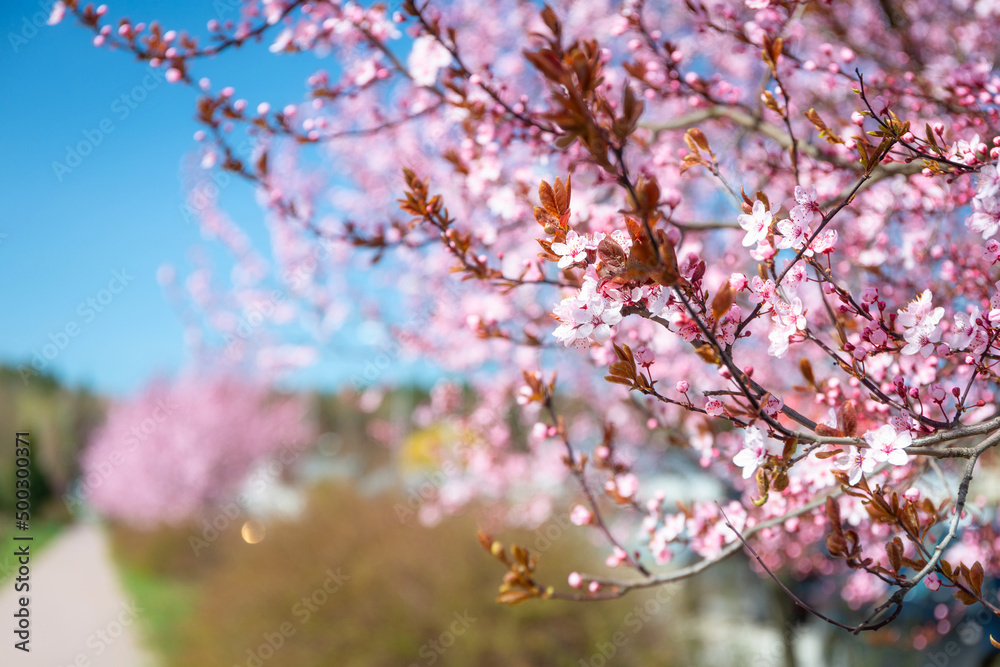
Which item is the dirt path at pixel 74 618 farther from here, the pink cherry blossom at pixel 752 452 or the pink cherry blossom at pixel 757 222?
the pink cherry blossom at pixel 757 222

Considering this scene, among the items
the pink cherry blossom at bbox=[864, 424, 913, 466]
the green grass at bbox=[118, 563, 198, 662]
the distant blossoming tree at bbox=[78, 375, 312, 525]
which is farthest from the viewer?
the distant blossoming tree at bbox=[78, 375, 312, 525]

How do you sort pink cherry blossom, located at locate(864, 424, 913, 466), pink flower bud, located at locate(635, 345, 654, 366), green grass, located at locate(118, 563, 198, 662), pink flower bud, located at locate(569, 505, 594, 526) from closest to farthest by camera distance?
pink cherry blossom, located at locate(864, 424, 913, 466) → pink flower bud, located at locate(635, 345, 654, 366) → pink flower bud, located at locate(569, 505, 594, 526) → green grass, located at locate(118, 563, 198, 662)

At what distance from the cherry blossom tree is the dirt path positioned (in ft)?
20.5

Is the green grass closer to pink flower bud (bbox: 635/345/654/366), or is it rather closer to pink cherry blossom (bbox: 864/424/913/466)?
pink flower bud (bbox: 635/345/654/366)

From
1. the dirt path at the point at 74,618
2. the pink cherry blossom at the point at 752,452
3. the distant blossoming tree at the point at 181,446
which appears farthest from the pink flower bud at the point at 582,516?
the distant blossoming tree at the point at 181,446

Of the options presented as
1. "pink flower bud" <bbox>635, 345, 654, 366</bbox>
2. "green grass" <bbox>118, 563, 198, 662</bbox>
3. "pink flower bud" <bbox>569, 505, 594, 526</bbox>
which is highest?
"pink flower bud" <bbox>635, 345, 654, 366</bbox>

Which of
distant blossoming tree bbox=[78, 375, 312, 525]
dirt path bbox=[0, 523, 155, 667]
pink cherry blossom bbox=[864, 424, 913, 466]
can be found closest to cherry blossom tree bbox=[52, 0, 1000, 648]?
pink cherry blossom bbox=[864, 424, 913, 466]

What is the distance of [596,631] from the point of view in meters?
5.09

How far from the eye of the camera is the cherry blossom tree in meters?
1.15

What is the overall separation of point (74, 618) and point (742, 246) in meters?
10.3

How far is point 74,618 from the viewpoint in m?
8.41

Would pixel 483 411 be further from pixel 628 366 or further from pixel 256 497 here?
pixel 256 497

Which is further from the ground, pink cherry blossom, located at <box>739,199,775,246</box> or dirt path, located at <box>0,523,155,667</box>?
pink cherry blossom, located at <box>739,199,775,246</box>

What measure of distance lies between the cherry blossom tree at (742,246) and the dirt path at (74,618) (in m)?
6.23
